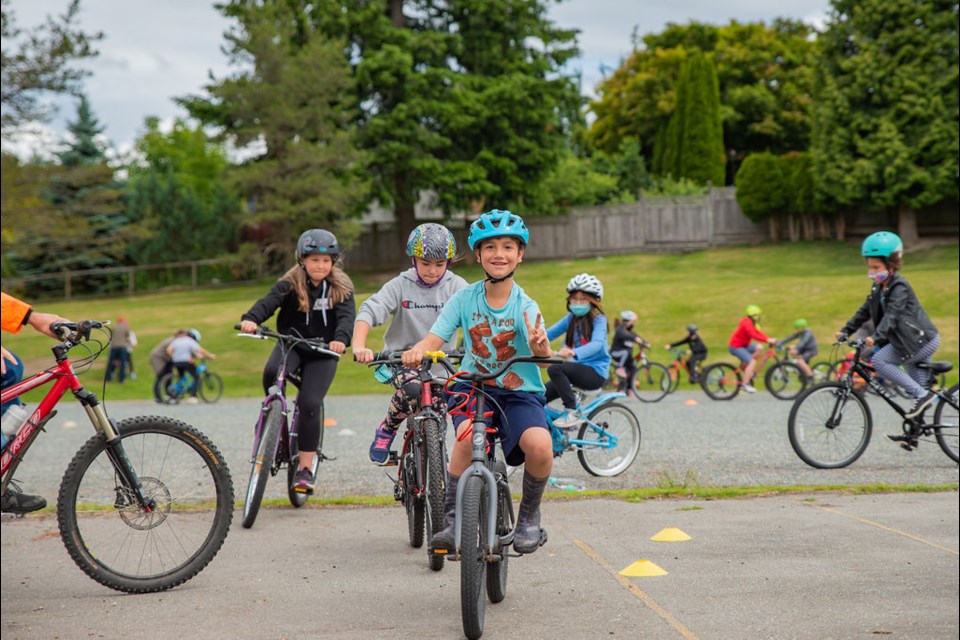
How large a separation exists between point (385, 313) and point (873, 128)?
1447 inches

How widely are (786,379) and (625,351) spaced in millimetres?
2774

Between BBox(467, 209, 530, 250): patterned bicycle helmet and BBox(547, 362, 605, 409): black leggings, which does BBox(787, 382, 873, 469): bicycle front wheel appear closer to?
BBox(547, 362, 605, 409): black leggings

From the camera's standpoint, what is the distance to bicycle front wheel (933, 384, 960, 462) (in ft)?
31.4

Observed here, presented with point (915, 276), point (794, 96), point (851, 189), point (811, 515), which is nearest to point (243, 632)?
point (811, 515)

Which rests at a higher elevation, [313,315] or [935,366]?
[313,315]

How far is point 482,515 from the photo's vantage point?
4539 millimetres

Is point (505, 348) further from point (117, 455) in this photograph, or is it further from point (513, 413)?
point (117, 455)

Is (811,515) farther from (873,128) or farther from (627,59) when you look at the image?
(627,59)

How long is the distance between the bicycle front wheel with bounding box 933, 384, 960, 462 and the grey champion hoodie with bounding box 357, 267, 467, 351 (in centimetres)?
540

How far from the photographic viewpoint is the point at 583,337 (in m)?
8.89

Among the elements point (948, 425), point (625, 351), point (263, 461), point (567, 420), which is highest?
point (263, 461)

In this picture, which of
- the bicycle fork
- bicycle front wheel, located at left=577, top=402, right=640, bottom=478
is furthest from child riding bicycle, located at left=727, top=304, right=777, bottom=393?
the bicycle fork

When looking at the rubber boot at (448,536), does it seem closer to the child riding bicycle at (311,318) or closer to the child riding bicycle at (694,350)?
the child riding bicycle at (311,318)

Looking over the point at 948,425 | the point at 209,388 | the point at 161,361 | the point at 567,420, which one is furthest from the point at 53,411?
the point at 209,388
